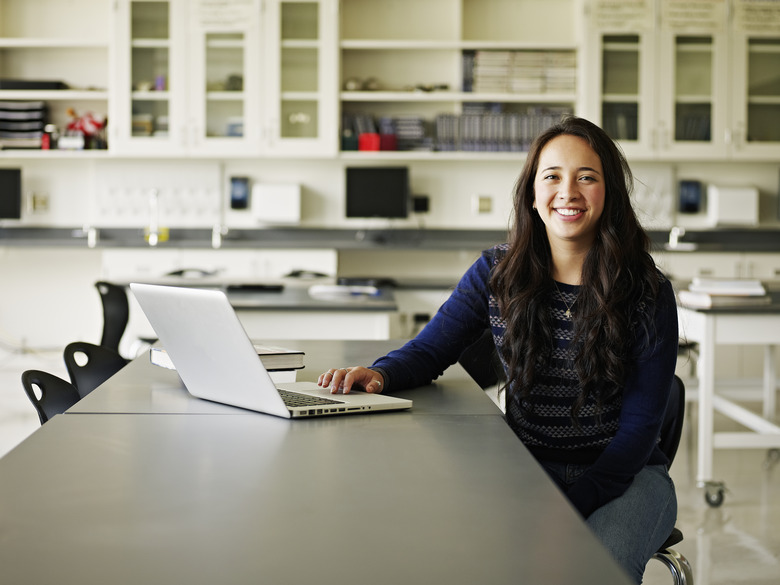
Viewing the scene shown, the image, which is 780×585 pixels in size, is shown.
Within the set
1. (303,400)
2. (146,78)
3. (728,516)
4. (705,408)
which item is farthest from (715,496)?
(146,78)

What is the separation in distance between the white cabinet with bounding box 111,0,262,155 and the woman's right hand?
4597 mm

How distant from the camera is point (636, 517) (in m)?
1.49

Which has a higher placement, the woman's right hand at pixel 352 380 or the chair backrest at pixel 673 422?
the woman's right hand at pixel 352 380

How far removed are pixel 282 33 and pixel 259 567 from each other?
559cm

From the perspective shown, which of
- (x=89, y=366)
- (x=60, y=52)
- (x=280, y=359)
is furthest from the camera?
(x=60, y=52)

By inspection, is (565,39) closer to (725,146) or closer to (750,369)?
(725,146)

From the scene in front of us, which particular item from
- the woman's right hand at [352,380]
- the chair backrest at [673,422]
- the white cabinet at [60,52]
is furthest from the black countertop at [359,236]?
the woman's right hand at [352,380]

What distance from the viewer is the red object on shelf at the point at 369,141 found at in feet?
19.7

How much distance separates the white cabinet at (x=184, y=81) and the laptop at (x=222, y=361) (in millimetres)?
4609

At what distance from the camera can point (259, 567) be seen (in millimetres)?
806

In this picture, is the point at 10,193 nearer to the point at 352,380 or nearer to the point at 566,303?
the point at 352,380

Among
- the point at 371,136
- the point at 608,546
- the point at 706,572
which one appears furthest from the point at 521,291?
the point at 371,136

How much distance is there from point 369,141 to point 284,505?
5.20 m

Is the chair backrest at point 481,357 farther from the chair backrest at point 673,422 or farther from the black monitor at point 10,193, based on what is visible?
the black monitor at point 10,193
